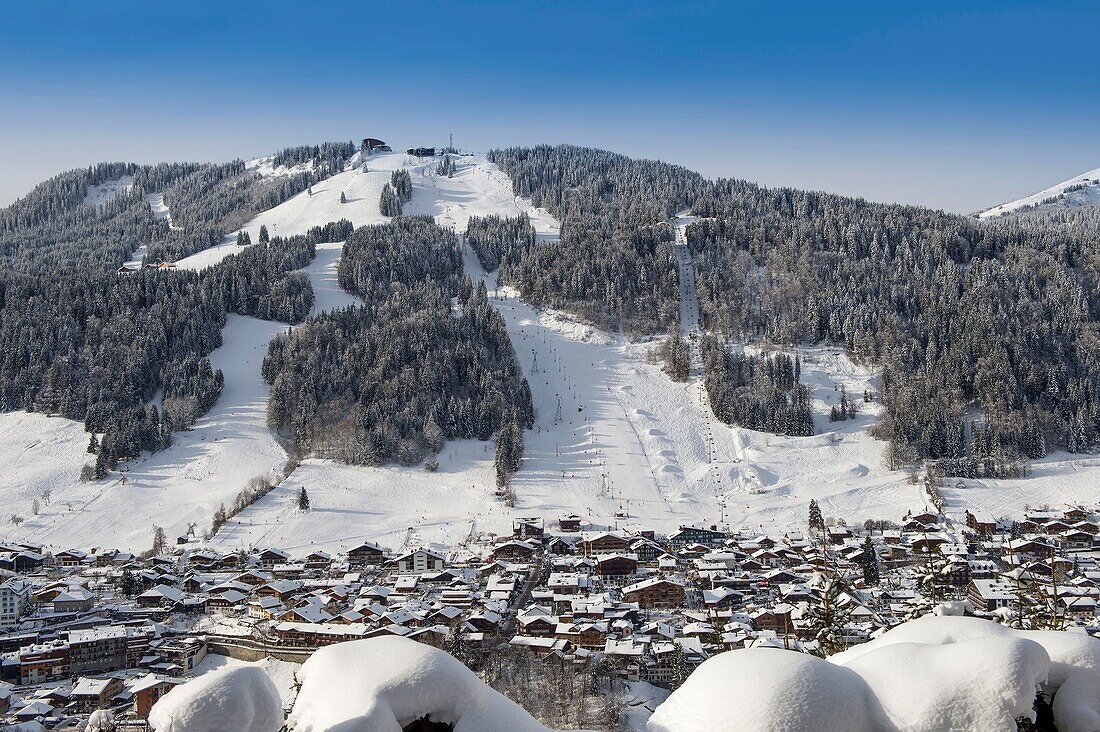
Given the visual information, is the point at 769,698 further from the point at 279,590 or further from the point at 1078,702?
the point at 279,590

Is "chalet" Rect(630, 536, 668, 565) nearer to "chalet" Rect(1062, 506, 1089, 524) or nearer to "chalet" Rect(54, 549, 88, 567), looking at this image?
"chalet" Rect(1062, 506, 1089, 524)

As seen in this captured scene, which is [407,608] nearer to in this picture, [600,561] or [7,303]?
[600,561]

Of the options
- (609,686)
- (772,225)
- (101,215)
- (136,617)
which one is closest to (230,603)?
(136,617)

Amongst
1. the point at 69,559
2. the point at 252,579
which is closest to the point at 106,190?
the point at 69,559

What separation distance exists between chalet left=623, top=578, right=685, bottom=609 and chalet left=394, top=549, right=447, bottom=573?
30.7ft

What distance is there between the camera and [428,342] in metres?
67.2

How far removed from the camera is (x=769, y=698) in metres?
4.15

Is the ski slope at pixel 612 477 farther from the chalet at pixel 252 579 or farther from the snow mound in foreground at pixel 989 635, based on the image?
the snow mound in foreground at pixel 989 635

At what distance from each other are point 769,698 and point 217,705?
8.09 ft

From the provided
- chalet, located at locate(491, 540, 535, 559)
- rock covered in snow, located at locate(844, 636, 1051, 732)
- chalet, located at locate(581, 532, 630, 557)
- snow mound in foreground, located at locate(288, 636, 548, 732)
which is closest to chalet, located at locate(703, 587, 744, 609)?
chalet, located at locate(581, 532, 630, 557)

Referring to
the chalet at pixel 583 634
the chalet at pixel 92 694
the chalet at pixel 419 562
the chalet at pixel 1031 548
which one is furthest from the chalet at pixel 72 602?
the chalet at pixel 1031 548

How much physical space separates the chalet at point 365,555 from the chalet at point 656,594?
40.3 feet

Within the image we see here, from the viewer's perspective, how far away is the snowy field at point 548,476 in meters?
47.6

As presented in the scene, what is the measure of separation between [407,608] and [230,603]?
760 centimetres
